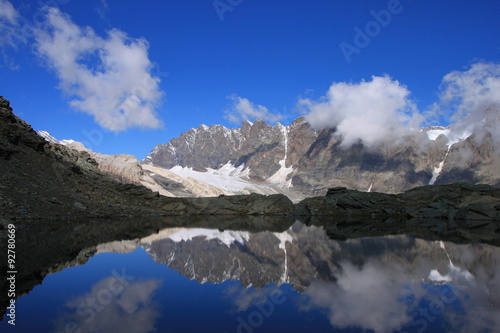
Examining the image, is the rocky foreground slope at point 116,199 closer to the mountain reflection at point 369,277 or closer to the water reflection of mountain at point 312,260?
the water reflection of mountain at point 312,260

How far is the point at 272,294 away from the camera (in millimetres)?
9828

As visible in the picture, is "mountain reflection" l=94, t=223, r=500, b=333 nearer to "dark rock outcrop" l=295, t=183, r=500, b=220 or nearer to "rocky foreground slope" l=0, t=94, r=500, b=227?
"rocky foreground slope" l=0, t=94, r=500, b=227

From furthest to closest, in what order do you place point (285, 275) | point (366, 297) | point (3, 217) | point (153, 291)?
point (3, 217) < point (285, 275) < point (153, 291) < point (366, 297)

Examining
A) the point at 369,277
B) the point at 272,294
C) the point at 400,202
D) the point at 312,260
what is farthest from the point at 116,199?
the point at 400,202

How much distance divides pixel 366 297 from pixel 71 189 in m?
48.8

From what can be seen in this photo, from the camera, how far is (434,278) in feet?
37.3

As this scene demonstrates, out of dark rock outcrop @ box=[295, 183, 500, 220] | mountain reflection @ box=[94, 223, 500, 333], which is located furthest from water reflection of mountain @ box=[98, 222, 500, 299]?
dark rock outcrop @ box=[295, 183, 500, 220]

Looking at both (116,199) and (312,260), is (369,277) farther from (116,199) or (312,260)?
(116,199)

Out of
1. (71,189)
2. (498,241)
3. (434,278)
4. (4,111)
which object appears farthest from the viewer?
(4,111)

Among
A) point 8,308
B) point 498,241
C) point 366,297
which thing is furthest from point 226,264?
point 498,241

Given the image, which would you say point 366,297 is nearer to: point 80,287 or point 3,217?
point 80,287

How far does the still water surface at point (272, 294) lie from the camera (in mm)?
7500

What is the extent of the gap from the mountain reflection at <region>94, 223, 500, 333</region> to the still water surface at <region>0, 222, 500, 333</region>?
0.04m

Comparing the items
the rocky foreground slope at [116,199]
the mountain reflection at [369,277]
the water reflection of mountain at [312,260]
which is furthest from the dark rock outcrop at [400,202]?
the water reflection of mountain at [312,260]
